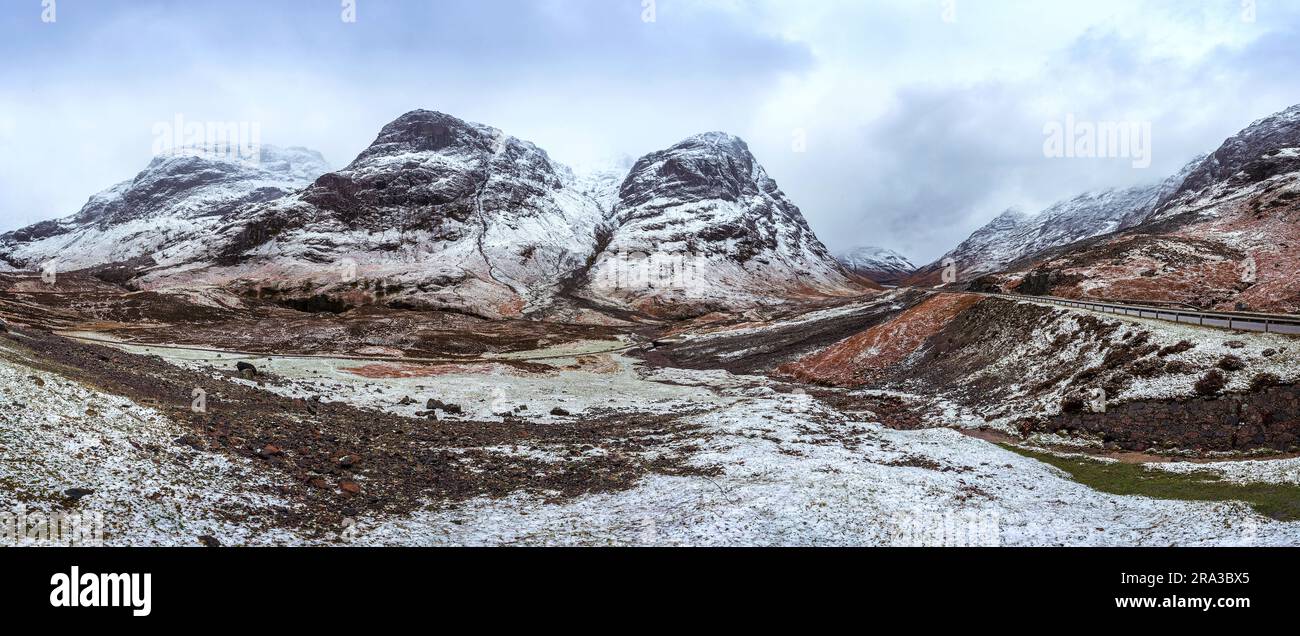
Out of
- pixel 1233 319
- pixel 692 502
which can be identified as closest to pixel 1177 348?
pixel 1233 319

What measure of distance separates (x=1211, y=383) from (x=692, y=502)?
28.1 m

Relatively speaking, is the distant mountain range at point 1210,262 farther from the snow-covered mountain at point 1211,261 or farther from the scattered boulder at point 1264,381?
the scattered boulder at point 1264,381

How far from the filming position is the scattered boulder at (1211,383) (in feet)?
87.9

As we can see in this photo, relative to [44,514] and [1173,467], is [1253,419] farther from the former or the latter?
[44,514]

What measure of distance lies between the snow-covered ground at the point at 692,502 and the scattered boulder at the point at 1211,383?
8.18m

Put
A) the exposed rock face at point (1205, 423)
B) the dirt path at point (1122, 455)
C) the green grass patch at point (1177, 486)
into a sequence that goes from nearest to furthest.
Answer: the green grass patch at point (1177, 486) → the dirt path at point (1122, 455) → the exposed rock face at point (1205, 423)

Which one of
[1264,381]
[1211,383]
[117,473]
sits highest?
[1264,381]

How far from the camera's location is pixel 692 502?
1842cm

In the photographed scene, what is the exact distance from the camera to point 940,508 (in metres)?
18.0

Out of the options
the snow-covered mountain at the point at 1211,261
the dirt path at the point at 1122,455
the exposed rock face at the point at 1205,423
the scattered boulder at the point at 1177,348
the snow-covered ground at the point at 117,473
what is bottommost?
the dirt path at the point at 1122,455

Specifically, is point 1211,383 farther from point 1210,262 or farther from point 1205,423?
point 1210,262

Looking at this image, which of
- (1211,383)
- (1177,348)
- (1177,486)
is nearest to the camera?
(1177,486)

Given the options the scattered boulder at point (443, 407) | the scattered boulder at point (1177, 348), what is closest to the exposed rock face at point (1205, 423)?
Result: the scattered boulder at point (1177, 348)
